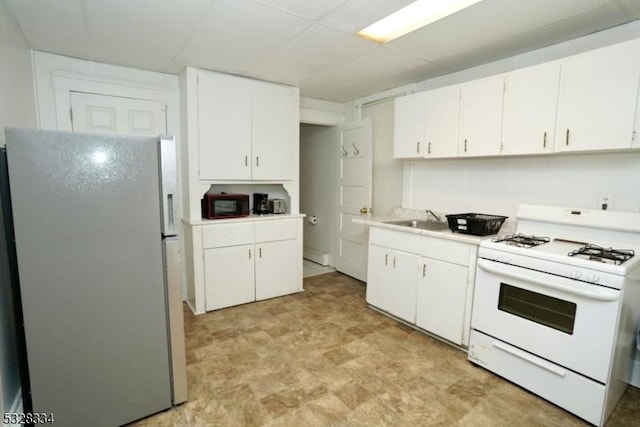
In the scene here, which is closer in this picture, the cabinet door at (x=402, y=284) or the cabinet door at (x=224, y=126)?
the cabinet door at (x=402, y=284)

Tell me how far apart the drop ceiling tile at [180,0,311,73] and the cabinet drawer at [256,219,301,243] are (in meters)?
1.62

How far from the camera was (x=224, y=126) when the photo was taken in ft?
10.5

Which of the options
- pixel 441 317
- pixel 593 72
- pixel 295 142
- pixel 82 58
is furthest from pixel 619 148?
pixel 82 58

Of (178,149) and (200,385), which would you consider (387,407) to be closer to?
(200,385)

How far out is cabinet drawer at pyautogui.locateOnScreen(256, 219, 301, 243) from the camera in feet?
11.3

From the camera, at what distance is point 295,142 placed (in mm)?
3693

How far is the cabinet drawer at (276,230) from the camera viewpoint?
3445 millimetres

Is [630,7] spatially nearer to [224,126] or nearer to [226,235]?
[224,126]

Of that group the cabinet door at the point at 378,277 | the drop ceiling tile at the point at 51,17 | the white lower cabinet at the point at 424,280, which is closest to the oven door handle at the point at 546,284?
the white lower cabinet at the point at 424,280

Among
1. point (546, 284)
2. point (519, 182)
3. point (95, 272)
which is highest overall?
point (519, 182)

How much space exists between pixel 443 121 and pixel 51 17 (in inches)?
119

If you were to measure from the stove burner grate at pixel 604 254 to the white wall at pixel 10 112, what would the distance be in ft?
10.4

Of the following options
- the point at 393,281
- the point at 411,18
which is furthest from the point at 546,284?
the point at 411,18

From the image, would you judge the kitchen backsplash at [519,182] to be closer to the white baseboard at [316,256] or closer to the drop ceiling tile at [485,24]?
the drop ceiling tile at [485,24]
